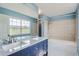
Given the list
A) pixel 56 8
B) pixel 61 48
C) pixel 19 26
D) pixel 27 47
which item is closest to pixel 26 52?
pixel 27 47

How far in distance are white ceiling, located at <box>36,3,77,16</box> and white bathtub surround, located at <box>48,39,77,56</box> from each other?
0.49 meters

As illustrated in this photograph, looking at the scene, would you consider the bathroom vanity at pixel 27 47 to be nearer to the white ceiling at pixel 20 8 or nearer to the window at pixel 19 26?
the window at pixel 19 26

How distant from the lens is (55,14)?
5.32 feet

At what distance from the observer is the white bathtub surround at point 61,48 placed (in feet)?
5.21

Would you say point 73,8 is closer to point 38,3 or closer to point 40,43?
point 38,3

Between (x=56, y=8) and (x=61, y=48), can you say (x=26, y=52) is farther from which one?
(x=56, y=8)

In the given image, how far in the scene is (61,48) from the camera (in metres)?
1.69

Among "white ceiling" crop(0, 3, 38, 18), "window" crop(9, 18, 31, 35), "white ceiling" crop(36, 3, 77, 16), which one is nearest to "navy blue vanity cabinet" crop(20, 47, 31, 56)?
"window" crop(9, 18, 31, 35)

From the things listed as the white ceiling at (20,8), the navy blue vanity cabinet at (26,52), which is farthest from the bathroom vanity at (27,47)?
the white ceiling at (20,8)

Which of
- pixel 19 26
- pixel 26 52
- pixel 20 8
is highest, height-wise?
pixel 20 8

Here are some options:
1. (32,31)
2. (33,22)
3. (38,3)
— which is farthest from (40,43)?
(38,3)

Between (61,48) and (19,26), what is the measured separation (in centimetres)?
84

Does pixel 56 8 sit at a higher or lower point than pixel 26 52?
higher

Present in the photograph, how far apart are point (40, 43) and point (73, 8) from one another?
2.81 ft
